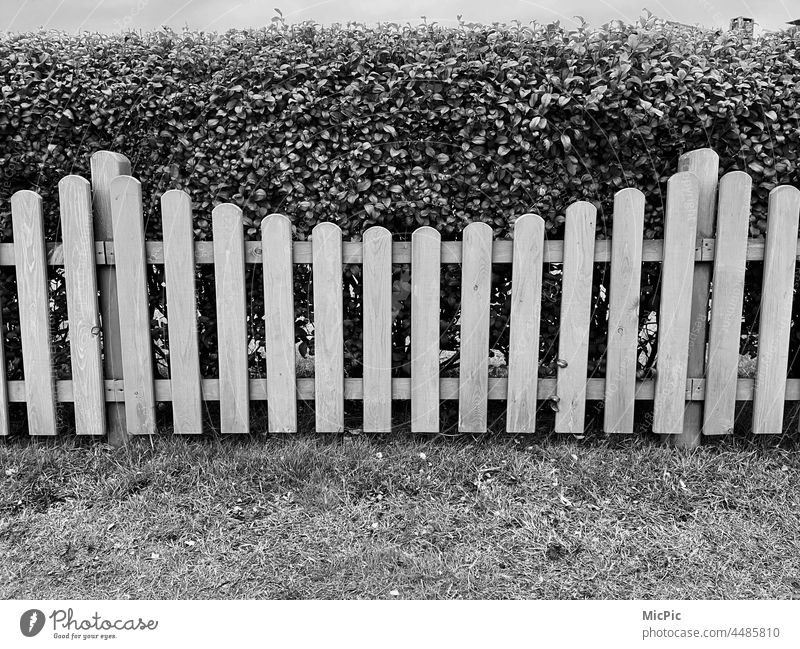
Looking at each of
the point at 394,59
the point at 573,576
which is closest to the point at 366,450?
the point at 573,576

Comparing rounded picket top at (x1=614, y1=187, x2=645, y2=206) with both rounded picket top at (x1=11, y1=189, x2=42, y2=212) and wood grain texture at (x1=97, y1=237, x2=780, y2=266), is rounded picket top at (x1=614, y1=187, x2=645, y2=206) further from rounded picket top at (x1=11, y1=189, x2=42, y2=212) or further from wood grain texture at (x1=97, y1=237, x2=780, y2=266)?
rounded picket top at (x1=11, y1=189, x2=42, y2=212)

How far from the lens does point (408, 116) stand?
346cm

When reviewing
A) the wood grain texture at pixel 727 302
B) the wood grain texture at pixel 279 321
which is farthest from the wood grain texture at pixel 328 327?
the wood grain texture at pixel 727 302

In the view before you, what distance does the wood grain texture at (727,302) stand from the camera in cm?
334

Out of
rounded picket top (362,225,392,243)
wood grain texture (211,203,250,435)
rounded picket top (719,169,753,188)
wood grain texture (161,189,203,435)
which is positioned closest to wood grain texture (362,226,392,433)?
rounded picket top (362,225,392,243)

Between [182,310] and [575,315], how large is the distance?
1.86 meters

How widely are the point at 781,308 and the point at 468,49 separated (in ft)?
6.41

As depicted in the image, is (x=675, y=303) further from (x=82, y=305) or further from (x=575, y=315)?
(x=82, y=305)

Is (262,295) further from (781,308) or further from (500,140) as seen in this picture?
(781,308)

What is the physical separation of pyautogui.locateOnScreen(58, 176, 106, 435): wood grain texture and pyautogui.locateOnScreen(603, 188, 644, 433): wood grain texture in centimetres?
246

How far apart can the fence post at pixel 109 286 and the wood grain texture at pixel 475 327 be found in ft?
5.49

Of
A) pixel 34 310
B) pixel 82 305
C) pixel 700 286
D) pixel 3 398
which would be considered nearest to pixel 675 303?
pixel 700 286

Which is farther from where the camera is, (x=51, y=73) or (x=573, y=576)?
(x=51, y=73)

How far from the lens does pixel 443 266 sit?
372 cm
